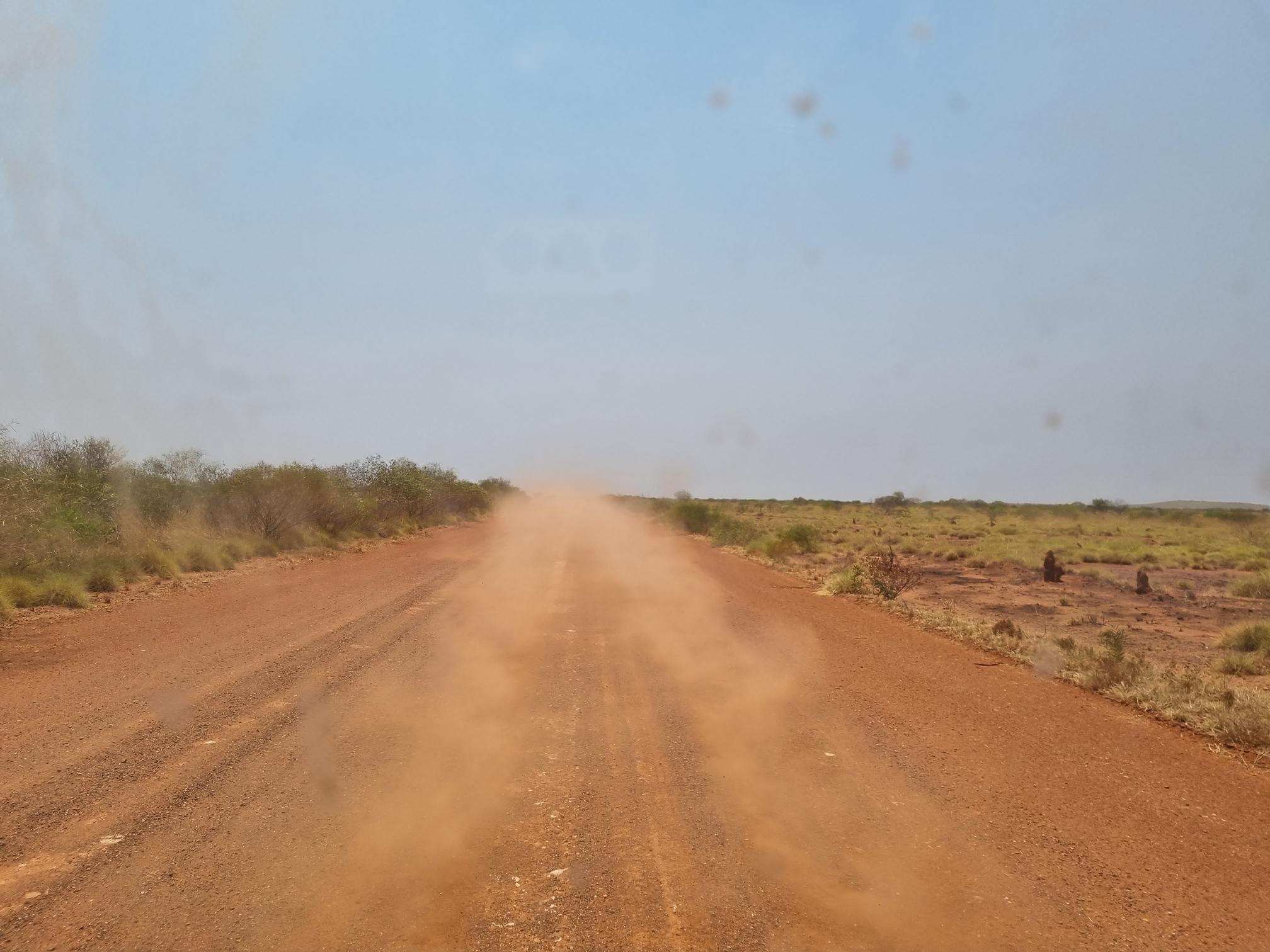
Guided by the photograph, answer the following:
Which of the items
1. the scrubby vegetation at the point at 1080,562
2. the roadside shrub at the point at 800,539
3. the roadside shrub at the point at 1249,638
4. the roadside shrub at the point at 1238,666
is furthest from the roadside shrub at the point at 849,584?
the roadside shrub at the point at 800,539

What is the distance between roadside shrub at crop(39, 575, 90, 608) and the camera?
14242 millimetres

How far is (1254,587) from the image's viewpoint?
77.0 feet

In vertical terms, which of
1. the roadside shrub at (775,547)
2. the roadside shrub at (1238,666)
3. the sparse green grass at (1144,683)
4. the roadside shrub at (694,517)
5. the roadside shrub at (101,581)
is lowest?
the roadside shrub at (1238,666)

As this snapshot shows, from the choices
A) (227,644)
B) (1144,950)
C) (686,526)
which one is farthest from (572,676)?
(686,526)

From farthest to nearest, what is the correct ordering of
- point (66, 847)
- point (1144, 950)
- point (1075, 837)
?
point (1075, 837)
point (66, 847)
point (1144, 950)

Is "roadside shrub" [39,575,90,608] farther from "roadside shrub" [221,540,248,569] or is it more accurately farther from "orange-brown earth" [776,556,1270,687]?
"orange-brown earth" [776,556,1270,687]

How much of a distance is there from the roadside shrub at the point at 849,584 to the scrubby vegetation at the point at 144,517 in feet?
51.7

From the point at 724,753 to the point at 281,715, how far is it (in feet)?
14.1

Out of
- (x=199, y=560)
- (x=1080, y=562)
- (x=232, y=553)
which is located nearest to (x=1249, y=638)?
(x=1080, y=562)

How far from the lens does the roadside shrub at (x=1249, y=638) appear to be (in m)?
14.8

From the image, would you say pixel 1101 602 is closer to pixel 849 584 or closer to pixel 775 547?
pixel 849 584

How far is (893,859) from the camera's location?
5.21m

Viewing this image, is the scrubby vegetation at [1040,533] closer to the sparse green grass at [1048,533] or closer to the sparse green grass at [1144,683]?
the sparse green grass at [1048,533]

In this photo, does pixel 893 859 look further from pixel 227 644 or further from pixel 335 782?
pixel 227 644
